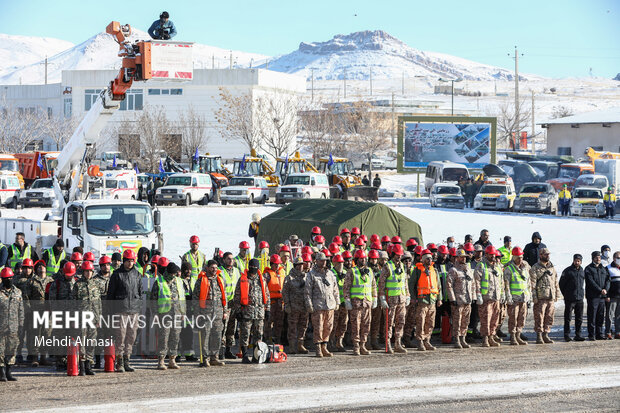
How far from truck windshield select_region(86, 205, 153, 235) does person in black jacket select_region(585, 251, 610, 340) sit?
8847mm

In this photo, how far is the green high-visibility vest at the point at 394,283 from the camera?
14.2 m

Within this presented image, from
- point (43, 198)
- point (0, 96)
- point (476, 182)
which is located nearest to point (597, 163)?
point (476, 182)

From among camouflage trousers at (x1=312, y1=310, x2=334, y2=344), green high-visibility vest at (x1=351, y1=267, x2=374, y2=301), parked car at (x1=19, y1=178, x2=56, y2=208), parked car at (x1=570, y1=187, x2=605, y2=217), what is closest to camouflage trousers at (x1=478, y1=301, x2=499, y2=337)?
green high-visibility vest at (x1=351, y1=267, x2=374, y2=301)

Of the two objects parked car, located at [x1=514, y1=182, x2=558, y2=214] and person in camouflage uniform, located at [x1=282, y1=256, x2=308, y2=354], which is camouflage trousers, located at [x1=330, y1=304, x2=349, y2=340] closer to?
person in camouflage uniform, located at [x1=282, y1=256, x2=308, y2=354]

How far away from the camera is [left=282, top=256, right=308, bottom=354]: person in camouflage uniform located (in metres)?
14.0

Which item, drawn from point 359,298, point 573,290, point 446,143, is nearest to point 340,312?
point 359,298

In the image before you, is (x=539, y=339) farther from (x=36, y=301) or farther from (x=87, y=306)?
(x=36, y=301)

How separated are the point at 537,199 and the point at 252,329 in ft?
101

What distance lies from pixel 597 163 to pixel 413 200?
10543 mm

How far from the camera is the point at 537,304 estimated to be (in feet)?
49.8

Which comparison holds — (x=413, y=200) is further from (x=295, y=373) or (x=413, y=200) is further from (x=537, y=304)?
(x=295, y=373)

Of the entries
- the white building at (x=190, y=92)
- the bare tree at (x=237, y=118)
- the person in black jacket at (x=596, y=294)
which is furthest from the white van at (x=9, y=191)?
the person in black jacket at (x=596, y=294)

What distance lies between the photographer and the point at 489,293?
1465 cm

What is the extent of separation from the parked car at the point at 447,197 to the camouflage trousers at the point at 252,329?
32299 mm
